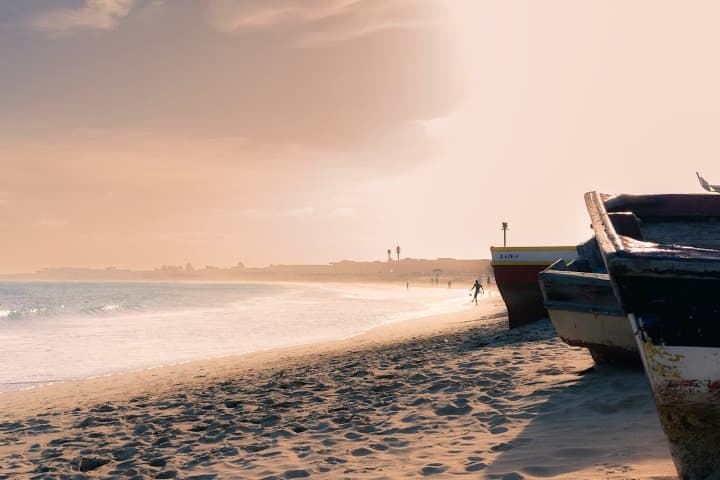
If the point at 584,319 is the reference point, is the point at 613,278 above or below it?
above

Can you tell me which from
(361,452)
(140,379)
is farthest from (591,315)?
(140,379)

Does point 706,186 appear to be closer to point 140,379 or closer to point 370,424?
point 370,424

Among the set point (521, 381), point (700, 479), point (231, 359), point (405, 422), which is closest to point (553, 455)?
point (700, 479)

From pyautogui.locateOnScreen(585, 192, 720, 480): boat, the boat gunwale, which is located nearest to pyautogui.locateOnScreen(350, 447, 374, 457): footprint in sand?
pyautogui.locateOnScreen(585, 192, 720, 480): boat

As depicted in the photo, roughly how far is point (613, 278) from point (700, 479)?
1566 mm

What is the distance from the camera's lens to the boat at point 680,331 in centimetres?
339

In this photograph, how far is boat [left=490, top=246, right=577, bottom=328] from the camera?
52.6 ft

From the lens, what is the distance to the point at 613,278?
11.8 ft

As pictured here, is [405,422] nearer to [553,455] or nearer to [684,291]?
[553,455]

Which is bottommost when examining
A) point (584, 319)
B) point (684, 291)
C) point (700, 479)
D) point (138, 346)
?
point (138, 346)

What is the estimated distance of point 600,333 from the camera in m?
7.93

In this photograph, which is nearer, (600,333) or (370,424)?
(370,424)

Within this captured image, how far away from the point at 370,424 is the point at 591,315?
3511mm

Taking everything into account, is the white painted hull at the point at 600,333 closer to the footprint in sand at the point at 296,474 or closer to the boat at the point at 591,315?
the boat at the point at 591,315
